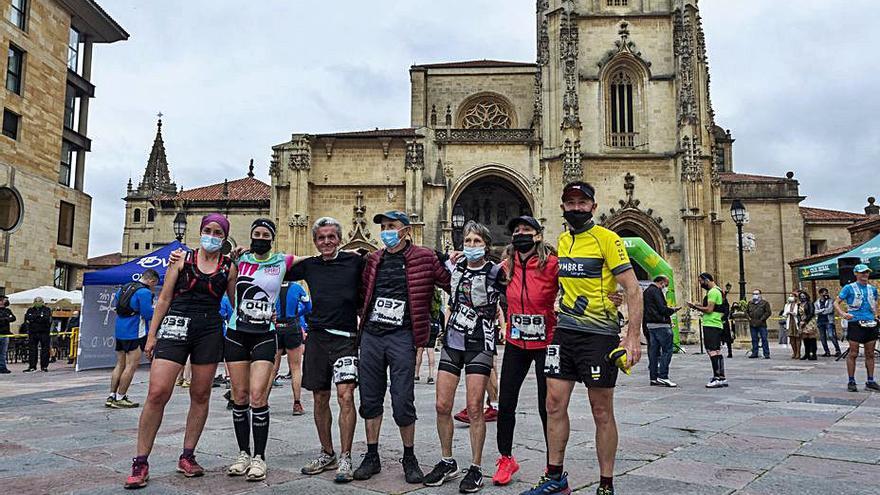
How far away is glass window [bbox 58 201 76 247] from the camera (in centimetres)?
2559

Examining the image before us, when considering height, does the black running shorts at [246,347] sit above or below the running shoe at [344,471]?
above

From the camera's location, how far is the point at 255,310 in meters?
4.43

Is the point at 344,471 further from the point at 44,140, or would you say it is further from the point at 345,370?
the point at 44,140

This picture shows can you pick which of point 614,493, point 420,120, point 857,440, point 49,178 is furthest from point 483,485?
point 420,120

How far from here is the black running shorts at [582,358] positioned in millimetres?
3543

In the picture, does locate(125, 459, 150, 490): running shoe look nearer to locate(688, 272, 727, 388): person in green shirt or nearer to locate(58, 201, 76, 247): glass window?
locate(688, 272, 727, 388): person in green shirt

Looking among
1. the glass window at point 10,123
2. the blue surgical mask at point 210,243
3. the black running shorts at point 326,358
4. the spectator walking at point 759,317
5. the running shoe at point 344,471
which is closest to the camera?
the running shoe at point 344,471

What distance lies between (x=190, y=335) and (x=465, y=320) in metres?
1.94

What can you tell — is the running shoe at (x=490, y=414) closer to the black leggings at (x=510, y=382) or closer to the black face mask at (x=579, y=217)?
the black leggings at (x=510, y=382)

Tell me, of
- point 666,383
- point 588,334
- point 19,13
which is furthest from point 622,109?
point 588,334

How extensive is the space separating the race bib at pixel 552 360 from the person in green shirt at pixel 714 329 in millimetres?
6831

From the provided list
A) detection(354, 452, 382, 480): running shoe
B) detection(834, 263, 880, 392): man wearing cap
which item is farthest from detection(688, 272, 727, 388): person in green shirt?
detection(354, 452, 382, 480): running shoe

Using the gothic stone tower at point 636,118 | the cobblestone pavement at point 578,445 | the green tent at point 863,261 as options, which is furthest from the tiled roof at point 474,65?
the cobblestone pavement at point 578,445

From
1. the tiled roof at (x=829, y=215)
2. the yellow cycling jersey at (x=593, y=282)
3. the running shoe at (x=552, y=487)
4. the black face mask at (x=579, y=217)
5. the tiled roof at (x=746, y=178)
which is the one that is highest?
the tiled roof at (x=746, y=178)
